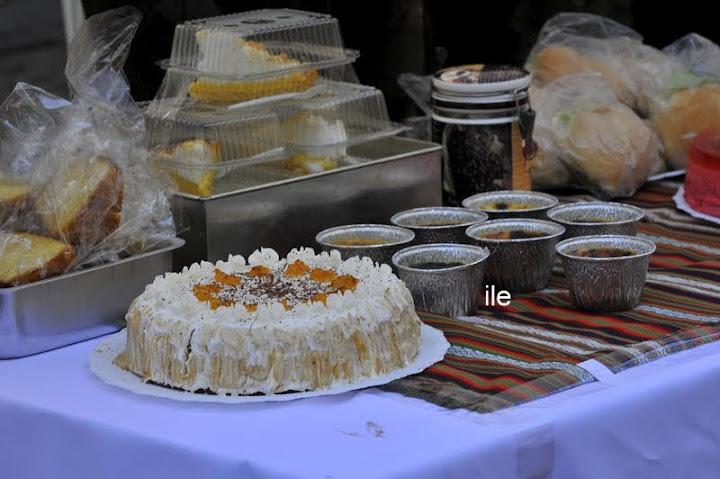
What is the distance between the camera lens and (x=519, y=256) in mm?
1644

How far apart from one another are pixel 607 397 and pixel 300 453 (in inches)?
13.3

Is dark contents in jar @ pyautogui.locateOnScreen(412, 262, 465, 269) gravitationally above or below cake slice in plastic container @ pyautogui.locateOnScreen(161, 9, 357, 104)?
below

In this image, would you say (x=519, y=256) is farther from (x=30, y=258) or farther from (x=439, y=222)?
(x=30, y=258)

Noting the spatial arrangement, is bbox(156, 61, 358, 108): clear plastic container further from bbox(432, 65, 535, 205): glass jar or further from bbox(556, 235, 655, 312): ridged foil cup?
bbox(556, 235, 655, 312): ridged foil cup

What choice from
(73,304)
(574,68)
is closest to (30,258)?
(73,304)

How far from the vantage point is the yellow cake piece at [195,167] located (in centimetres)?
176

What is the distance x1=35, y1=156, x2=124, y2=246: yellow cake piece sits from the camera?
60.7 inches

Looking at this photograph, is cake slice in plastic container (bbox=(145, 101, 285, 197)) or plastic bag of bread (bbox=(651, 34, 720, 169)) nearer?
cake slice in plastic container (bbox=(145, 101, 285, 197))

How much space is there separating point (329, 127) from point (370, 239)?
28 cm

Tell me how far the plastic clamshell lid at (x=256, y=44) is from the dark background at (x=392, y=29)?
0.27m

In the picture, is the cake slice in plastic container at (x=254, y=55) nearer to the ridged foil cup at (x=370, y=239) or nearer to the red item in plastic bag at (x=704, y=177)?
the ridged foil cup at (x=370, y=239)

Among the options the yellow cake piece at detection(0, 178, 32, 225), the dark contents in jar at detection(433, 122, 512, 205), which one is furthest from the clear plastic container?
the yellow cake piece at detection(0, 178, 32, 225)

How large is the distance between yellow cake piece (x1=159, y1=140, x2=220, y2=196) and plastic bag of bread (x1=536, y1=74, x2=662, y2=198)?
0.64 m

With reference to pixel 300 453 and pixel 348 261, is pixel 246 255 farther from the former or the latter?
pixel 300 453
